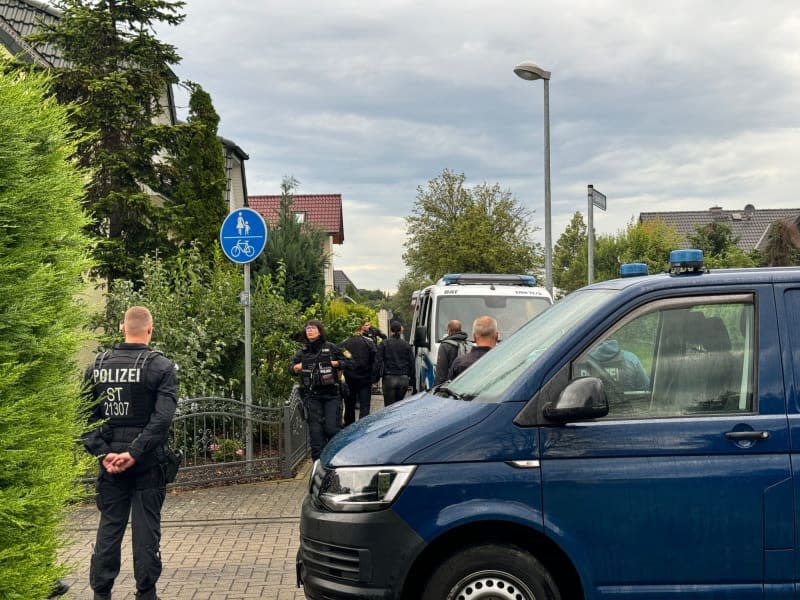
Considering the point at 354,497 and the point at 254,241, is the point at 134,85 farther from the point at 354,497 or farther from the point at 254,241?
the point at 354,497

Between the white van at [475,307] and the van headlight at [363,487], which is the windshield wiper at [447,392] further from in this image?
the white van at [475,307]

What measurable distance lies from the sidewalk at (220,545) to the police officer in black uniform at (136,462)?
0.78 ft

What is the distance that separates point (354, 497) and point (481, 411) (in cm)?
71

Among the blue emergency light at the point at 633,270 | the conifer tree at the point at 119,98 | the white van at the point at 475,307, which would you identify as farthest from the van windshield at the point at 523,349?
the conifer tree at the point at 119,98

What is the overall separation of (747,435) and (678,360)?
470 mm

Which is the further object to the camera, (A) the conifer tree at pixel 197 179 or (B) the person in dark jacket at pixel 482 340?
(A) the conifer tree at pixel 197 179

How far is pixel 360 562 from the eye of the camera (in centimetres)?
412

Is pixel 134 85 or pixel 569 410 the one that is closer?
pixel 569 410

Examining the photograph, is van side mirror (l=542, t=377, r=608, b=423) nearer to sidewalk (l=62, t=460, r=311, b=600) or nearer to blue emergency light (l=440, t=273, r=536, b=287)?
sidewalk (l=62, t=460, r=311, b=600)

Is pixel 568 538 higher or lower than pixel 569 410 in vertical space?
lower

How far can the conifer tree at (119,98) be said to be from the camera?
15234 millimetres

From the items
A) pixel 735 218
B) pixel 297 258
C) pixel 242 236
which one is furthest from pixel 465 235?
pixel 735 218

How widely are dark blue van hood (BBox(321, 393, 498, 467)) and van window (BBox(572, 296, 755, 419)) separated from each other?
1.84 ft

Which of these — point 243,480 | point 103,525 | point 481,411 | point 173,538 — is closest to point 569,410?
point 481,411
